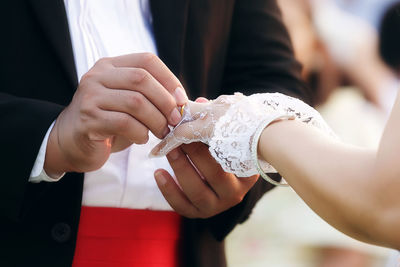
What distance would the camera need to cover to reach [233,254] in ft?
11.5

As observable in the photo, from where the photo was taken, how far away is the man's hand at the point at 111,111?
4.17ft

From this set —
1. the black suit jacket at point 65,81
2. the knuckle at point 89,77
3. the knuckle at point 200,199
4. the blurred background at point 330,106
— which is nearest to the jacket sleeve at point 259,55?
the black suit jacket at point 65,81

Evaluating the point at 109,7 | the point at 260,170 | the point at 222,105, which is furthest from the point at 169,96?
the point at 109,7

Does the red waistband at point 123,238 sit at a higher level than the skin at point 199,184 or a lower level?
lower

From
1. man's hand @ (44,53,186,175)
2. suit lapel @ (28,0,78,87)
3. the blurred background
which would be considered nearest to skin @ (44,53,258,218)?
man's hand @ (44,53,186,175)

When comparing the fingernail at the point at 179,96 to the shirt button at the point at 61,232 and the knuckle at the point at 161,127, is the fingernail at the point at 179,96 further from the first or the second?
the shirt button at the point at 61,232

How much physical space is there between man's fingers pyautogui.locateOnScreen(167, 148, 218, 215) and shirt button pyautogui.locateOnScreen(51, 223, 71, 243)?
10.3 inches

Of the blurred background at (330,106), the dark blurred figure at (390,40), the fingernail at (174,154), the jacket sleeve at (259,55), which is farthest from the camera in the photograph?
the dark blurred figure at (390,40)

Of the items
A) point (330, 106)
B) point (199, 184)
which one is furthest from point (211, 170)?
point (330, 106)

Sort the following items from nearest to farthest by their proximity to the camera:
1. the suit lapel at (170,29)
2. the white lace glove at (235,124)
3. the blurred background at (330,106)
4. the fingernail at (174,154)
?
the white lace glove at (235,124) → the fingernail at (174,154) → the suit lapel at (170,29) → the blurred background at (330,106)

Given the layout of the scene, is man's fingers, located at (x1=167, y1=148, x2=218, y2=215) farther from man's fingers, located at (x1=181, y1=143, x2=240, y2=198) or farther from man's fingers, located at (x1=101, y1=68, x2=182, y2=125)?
man's fingers, located at (x1=101, y1=68, x2=182, y2=125)

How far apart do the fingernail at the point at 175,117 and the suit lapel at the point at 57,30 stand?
25 centimetres

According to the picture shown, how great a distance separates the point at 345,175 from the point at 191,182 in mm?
395

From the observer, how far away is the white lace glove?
126 cm
